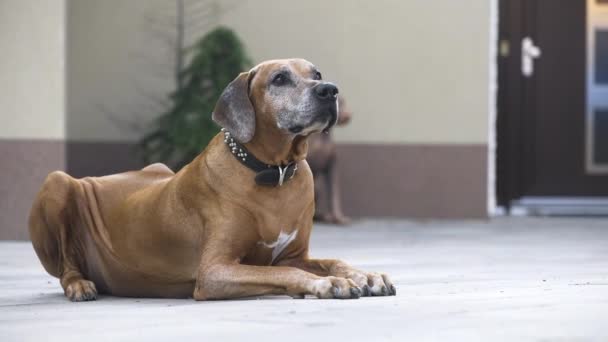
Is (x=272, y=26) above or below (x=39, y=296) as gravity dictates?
above

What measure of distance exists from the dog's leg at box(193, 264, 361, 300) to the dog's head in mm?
527

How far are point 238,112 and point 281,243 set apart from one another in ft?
1.78

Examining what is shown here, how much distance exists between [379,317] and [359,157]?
247 inches

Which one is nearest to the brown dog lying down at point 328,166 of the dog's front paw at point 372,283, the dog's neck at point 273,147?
the dog's neck at point 273,147

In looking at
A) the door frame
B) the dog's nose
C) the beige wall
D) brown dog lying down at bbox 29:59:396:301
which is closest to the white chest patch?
brown dog lying down at bbox 29:59:396:301

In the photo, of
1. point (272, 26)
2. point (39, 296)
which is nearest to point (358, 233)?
point (272, 26)

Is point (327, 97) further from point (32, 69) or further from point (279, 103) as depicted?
point (32, 69)

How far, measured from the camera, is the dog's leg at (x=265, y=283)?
4.40 meters

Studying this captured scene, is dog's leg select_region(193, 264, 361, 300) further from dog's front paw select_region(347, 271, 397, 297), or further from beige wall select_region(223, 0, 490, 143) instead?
beige wall select_region(223, 0, 490, 143)

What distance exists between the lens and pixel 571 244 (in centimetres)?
796

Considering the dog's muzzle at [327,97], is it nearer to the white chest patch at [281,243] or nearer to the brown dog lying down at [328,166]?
the white chest patch at [281,243]

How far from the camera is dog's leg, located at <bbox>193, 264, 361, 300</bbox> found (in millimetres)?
4398

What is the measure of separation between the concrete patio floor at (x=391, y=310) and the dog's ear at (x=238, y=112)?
2.15 ft

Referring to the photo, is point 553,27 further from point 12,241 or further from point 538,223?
point 12,241
